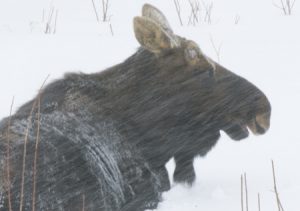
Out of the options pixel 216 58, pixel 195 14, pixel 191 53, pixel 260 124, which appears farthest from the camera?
pixel 195 14

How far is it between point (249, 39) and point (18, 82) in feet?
9.88

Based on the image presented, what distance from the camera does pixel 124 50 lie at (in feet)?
30.6

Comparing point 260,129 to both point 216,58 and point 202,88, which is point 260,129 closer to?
point 202,88

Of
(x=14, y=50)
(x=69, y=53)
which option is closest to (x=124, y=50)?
(x=69, y=53)

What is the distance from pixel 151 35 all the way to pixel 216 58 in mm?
3791

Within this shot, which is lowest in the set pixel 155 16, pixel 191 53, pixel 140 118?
pixel 140 118

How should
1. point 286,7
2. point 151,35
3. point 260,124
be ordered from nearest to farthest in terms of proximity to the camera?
point 151,35 < point 260,124 < point 286,7

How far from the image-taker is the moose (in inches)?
194

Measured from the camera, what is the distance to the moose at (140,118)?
16.2 feet

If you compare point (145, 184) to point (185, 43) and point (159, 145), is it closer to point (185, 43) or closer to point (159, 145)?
→ point (159, 145)

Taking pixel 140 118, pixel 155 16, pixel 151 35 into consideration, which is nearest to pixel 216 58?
pixel 155 16

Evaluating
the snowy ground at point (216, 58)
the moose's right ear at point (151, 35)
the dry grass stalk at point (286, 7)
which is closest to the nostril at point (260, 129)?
the snowy ground at point (216, 58)

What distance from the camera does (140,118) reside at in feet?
18.4

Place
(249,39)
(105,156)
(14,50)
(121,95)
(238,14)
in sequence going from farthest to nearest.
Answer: (238,14) < (249,39) < (14,50) < (121,95) < (105,156)
